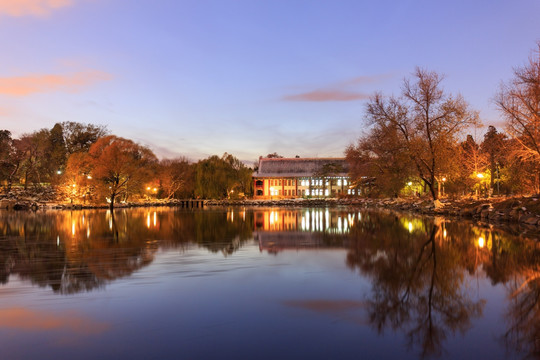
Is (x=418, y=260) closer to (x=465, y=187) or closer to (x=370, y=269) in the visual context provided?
(x=370, y=269)

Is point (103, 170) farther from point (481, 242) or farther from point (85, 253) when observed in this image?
point (481, 242)

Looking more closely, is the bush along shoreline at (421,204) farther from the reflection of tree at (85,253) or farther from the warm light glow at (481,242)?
the reflection of tree at (85,253)

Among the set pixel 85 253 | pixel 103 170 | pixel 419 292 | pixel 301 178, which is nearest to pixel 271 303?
pixel 419 292

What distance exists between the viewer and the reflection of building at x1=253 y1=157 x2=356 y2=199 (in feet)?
260

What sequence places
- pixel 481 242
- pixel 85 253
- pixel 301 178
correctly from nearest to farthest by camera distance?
pixel 85 253 → pixel 481 242 → pixel 301 178

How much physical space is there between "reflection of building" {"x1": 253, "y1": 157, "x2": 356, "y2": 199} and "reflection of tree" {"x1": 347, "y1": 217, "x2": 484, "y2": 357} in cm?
6495

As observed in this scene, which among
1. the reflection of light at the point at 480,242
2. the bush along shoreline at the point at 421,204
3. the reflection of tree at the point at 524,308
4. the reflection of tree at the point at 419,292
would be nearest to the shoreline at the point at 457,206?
the bush along shoreline at the point at 421,204

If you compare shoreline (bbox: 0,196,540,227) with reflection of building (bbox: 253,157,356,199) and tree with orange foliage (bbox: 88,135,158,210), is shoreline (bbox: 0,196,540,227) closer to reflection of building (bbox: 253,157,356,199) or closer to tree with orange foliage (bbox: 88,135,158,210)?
tree with orange foliage (bbox: 88,135,158,210)

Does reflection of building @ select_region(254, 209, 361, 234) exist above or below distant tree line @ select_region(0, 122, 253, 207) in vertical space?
below

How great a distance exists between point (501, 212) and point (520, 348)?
23.9m

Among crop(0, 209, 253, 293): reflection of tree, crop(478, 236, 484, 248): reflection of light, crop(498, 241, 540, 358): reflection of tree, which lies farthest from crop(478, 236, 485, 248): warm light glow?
crop(0, 209, 253, 293): reflection of tree

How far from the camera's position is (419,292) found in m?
7.31

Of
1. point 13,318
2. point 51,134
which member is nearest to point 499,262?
point 13,318

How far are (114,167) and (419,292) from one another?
4777cm
